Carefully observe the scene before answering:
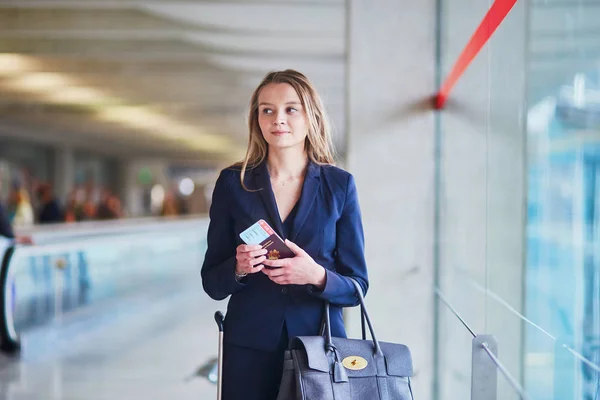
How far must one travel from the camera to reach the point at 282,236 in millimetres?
2277

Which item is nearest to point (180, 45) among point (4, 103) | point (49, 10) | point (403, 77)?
point (49, 10)

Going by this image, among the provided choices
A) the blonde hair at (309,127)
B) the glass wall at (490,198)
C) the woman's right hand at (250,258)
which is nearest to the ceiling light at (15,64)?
the glass wall at (490,198)

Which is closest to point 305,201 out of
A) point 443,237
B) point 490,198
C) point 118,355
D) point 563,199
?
point 563,199

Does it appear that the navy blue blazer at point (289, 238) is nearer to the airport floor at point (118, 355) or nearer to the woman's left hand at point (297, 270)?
the woman's left hand at point (297, 270)

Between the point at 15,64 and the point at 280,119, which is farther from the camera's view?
the point at 15,64

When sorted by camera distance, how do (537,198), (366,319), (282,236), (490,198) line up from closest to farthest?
(366,319), (282,236), (537,198), (490,198)

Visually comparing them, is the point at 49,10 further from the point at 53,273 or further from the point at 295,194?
the point at 295,194

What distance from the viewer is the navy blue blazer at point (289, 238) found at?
227cm

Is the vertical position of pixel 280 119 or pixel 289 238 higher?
pixel 280 119

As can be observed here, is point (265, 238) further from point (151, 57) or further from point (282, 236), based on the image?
point (151, 57)

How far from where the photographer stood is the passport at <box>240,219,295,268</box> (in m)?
2.14

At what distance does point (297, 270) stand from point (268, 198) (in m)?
0.27

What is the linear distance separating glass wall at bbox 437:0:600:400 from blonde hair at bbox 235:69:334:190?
799 millimetres

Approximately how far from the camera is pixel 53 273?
1055 centimetres
